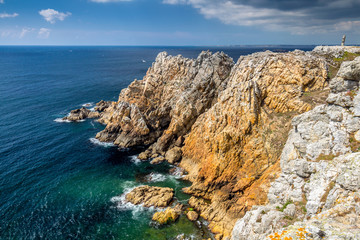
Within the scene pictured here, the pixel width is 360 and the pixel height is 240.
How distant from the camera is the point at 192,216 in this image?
134 ft

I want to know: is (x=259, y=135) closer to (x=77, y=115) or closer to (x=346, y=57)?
(x=346, y=57)

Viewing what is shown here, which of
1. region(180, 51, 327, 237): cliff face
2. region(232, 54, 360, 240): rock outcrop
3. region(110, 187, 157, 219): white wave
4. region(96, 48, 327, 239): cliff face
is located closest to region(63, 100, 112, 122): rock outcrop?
region(96, 48, 327, 239): cliff face

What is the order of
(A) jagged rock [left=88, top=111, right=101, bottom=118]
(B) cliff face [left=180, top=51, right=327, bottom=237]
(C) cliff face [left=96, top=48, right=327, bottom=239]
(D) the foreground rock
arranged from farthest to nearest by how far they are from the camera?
(A) jagged rock [left=88, top=111, right=101, bottom=118]
(D) the foreground rock
(B) cliff face [left=180, top=51, right=327, bottom=237]
(C) cliff face [left=96, top=48, right=327, bottom=239]

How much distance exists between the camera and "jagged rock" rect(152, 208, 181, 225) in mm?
40469

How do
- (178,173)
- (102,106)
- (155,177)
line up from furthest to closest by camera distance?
1. (102,106)
2. (178,173)
3. (155,177)

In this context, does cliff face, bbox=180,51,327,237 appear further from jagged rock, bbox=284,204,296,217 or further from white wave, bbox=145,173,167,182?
jagged rock, bbox=284,204,296,217

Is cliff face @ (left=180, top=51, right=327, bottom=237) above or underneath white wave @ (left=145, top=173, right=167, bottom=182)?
above

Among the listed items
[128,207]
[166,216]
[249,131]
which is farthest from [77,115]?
[249,131]

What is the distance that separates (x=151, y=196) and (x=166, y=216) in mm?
7374

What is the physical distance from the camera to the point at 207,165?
49156mm

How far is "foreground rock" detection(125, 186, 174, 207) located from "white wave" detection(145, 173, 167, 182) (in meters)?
5.02

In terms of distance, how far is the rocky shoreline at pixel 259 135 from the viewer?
A: 21.7m

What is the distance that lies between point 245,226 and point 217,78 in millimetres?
52010

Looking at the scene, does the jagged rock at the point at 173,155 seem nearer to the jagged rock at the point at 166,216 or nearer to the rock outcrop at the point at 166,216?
the rock outcrop at the point at 166,216
